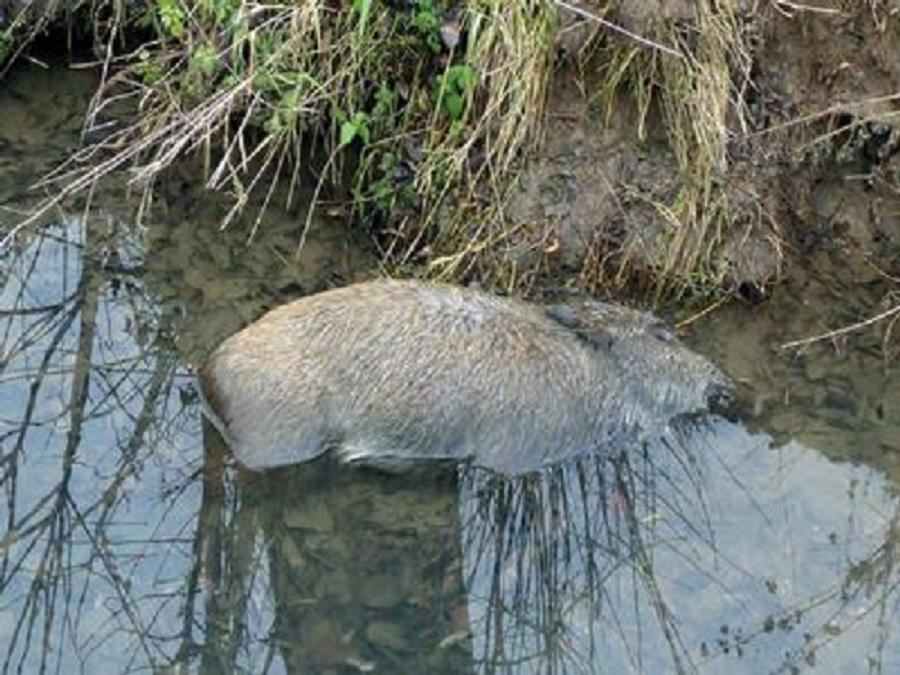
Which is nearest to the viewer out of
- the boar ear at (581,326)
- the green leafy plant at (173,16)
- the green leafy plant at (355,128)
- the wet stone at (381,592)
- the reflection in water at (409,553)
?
the reflection in water at (409,553)

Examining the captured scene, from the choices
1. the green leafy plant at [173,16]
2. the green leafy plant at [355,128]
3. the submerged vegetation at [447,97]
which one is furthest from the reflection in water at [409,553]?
the green leafy plant at [173,16]

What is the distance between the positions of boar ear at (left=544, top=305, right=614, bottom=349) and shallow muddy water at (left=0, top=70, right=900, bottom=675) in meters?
0.35

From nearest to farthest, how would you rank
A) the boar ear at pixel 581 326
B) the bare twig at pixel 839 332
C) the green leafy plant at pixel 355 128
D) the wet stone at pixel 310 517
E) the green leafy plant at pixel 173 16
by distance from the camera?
the wet stone at pixel 310 517 < the boar ear at pixel 581 326 < the bare twig at pixel 839 332 < the green leafy plant at pixel 355 128 < the green leafy plant at pixel 173 16

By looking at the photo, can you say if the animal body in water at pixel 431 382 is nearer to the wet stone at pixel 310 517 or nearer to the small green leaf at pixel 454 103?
the wet stone at pixel 310 517

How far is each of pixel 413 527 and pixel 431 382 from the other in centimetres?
44

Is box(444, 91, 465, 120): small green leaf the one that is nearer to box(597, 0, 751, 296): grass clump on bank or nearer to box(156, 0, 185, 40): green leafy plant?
box(597, 0, 751, 296): grass clump on bank

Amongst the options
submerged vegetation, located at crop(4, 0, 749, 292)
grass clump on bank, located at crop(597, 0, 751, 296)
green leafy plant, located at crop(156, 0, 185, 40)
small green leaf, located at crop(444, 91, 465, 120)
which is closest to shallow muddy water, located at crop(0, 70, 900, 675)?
grass clump on bank, located at crop(597, 0, 751, 296)

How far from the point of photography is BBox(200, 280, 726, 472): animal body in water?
501 cm

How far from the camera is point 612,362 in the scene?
5395 mm

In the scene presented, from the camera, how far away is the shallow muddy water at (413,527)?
4.62 metres

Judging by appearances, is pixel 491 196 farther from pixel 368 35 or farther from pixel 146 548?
pixel 146 548

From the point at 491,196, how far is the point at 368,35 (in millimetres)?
681

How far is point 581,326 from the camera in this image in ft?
17.7

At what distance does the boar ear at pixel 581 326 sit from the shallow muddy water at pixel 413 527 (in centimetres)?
35
